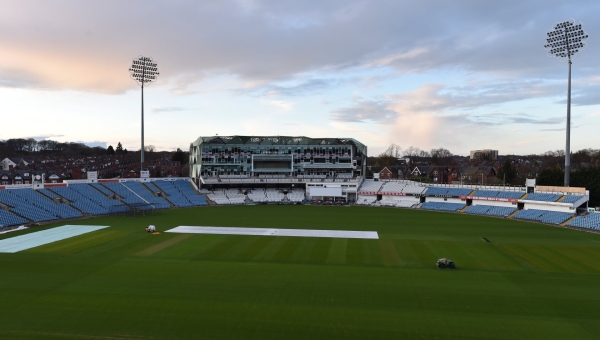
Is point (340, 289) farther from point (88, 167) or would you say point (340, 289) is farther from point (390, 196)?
point (88, 167)

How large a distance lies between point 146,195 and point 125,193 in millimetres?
2962


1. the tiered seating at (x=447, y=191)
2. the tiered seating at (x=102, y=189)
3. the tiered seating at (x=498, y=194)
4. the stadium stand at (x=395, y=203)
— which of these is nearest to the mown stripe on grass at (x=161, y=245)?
the tiered seating at (x=102, y=189)

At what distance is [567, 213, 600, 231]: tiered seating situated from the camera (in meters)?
36.2

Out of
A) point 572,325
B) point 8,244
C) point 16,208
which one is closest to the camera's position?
point 572,325

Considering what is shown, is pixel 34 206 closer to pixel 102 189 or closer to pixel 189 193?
pixel 102 189

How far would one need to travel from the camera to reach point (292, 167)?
67625 millimetres

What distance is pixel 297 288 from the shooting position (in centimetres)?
1752

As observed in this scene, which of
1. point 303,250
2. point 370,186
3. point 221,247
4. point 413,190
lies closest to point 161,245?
point 221,247

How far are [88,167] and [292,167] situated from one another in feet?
199

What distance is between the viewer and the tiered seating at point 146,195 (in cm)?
5139

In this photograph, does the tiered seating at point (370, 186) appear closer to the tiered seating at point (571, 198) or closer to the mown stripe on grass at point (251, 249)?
the tiered seating at point (571, 198)

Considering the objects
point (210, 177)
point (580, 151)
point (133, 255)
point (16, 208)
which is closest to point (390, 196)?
point (210, 177)

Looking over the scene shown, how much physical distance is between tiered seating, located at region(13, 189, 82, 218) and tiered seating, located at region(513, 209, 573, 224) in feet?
165

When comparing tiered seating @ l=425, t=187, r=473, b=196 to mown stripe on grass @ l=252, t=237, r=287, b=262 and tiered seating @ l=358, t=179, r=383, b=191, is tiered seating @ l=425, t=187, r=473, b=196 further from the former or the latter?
mown stripe on grass @ l=252, t=237, r=287, b=262
